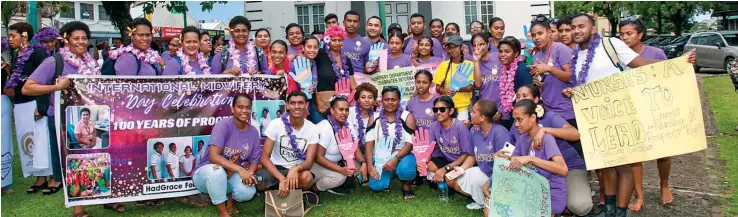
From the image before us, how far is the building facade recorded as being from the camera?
818 inches

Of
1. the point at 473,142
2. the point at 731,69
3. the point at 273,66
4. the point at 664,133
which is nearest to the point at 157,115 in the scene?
the point at 273,66

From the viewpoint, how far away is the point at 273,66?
20.8 ft

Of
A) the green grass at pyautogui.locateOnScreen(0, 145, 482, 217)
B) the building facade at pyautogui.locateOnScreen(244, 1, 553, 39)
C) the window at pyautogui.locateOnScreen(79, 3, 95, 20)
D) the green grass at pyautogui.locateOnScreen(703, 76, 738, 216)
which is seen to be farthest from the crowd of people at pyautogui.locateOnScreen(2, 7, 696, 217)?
the window at pyautogui.locateOnScreen(79, 3, 95, 20)

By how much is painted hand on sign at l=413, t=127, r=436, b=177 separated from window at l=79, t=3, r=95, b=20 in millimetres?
37677

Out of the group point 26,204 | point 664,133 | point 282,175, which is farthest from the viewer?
point 26,204

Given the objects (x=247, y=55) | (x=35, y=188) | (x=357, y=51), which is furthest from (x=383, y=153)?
(x=35, y=188)

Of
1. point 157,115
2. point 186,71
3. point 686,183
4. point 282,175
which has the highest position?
point 186,71

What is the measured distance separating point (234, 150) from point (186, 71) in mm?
1304

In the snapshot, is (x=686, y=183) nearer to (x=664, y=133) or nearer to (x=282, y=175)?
(x=664, y=133)

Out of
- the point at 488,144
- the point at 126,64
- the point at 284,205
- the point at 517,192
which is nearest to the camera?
the point at 517,192

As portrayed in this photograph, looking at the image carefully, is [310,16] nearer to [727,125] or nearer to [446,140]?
[727,125]

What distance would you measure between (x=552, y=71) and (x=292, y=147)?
8.10 feet

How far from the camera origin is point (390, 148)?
5.86 m

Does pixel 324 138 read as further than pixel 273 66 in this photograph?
No
